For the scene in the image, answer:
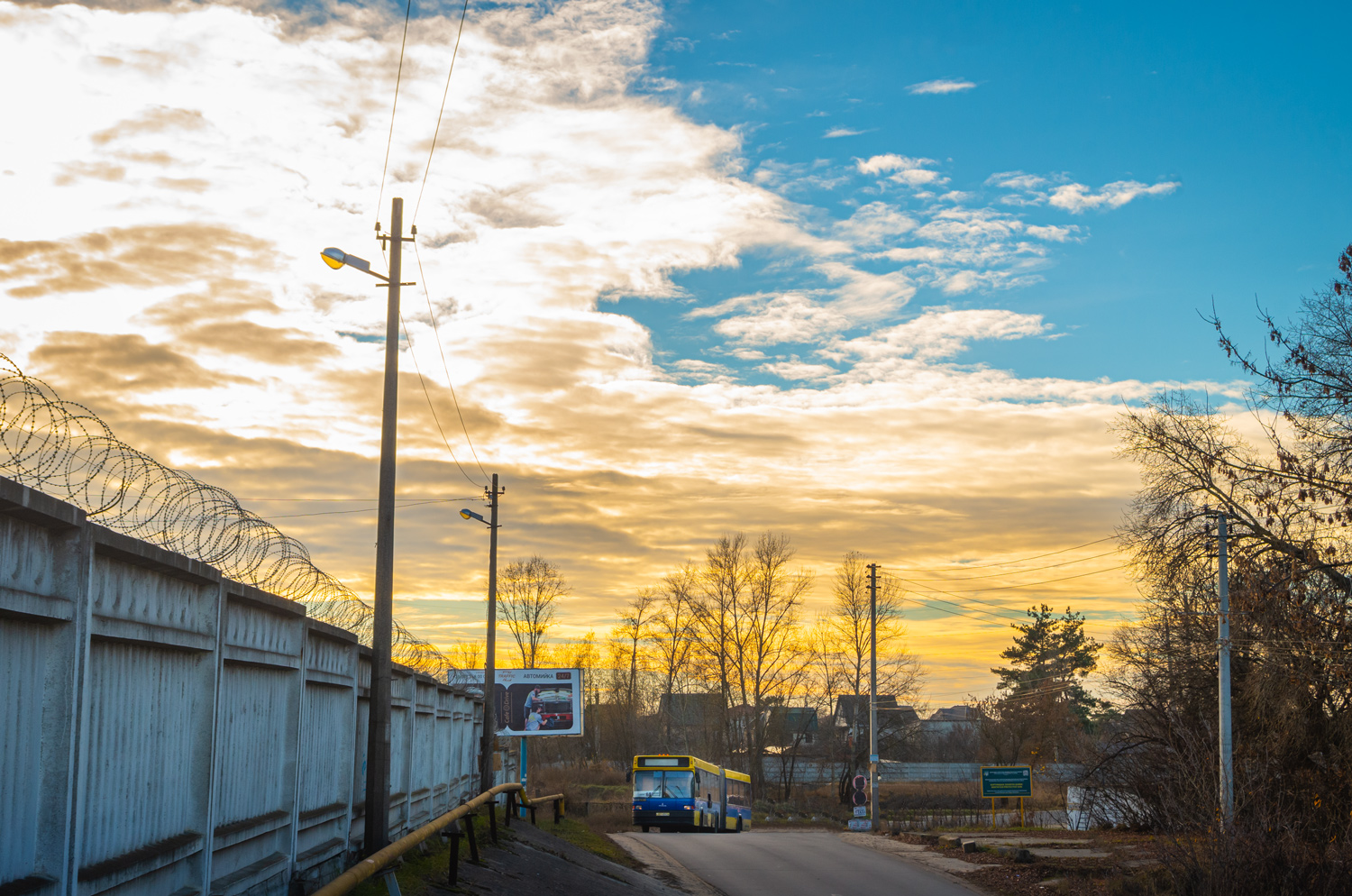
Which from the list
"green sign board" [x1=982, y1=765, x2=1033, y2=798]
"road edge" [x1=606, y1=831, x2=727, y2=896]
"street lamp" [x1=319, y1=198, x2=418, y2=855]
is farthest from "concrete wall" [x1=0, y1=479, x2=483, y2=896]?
"green sign board" [x1=982, y1=765, x2=1033, y2=798]

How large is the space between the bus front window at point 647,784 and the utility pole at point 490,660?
846cm

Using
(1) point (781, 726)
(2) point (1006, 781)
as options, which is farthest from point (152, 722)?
(1) point (781, 726)

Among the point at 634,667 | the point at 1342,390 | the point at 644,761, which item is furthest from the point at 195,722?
the point at 634,667

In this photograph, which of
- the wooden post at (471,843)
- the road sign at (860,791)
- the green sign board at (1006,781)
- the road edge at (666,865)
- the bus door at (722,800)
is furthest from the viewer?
the bus door at (722,800)

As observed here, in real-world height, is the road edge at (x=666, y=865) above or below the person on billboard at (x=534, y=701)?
below

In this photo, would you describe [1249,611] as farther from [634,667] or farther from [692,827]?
[634,667]

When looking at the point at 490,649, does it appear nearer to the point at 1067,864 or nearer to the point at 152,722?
the point at 1067,864

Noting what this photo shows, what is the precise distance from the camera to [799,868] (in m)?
25.0

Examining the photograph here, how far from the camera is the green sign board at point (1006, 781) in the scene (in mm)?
40156

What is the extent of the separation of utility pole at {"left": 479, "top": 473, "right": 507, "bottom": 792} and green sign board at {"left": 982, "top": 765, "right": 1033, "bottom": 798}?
19653 mm

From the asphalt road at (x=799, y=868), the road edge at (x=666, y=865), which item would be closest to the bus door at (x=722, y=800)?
the asphalt road at (x=799, y=868)

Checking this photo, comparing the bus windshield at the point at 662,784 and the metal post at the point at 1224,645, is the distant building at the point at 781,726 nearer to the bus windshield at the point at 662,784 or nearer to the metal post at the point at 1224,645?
the bus windshield at the point at 662,784

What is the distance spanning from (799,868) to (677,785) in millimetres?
15150

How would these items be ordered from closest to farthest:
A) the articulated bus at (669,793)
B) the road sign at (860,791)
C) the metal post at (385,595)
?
the metal post at (385,595) → the articulated bus at (669,793) → the road sign at (860,791)
